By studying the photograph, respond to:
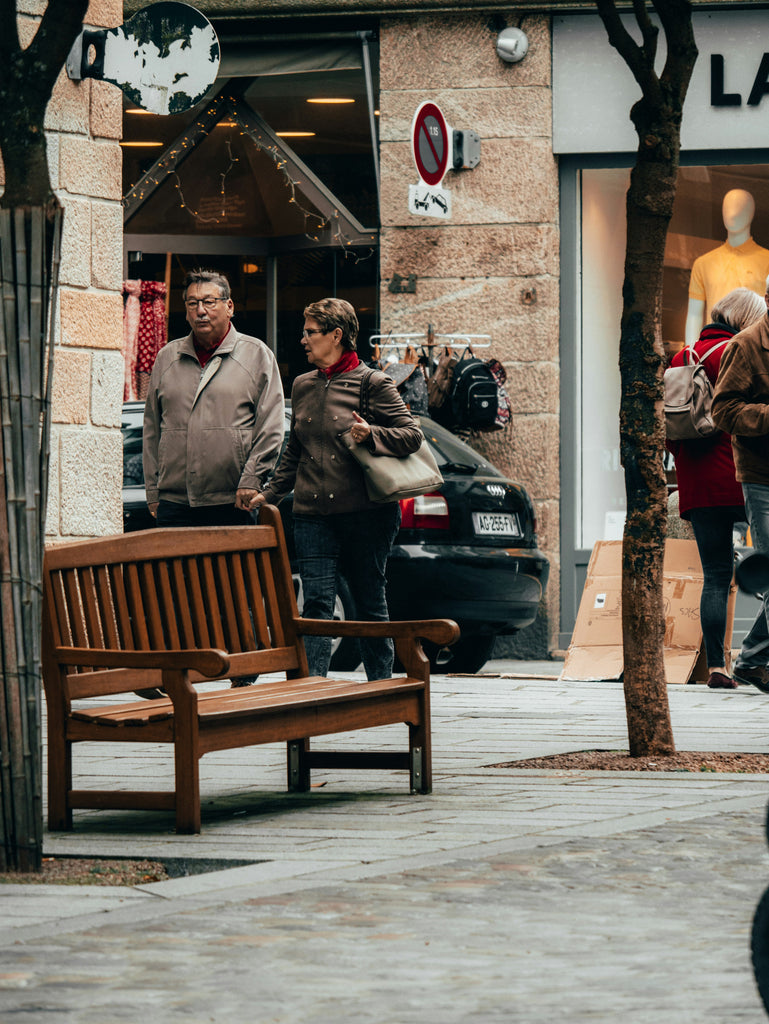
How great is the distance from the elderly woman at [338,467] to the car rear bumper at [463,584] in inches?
92.6

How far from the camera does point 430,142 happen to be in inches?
525

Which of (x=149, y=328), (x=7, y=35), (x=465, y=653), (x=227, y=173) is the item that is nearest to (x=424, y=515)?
(x=465, y=653)

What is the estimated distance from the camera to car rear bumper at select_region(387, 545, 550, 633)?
10.9m

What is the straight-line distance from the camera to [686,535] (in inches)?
456

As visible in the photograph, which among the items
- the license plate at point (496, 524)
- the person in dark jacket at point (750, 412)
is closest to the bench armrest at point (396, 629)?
the person in dark jacket at point (750, 412)

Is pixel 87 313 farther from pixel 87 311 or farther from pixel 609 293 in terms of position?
pixel 609 293

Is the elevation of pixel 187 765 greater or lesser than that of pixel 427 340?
lesser

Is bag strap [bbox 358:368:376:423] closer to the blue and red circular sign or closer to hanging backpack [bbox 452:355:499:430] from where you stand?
hanging backpack [bbox 452:355:499:430]

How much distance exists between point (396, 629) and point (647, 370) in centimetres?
155

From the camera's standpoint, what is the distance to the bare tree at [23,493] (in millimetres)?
5148

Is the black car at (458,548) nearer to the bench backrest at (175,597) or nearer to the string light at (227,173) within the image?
the string light at (227,173)

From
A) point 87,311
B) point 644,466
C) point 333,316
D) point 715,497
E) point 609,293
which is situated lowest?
point 715,497

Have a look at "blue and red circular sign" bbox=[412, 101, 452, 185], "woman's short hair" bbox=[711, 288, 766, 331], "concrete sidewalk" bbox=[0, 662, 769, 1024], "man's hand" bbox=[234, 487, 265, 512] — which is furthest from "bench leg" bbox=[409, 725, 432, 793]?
"blue and red circular sign" bbox=[412, 101, 452, 185]

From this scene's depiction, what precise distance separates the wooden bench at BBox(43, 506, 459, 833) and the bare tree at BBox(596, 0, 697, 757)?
3.57ft
